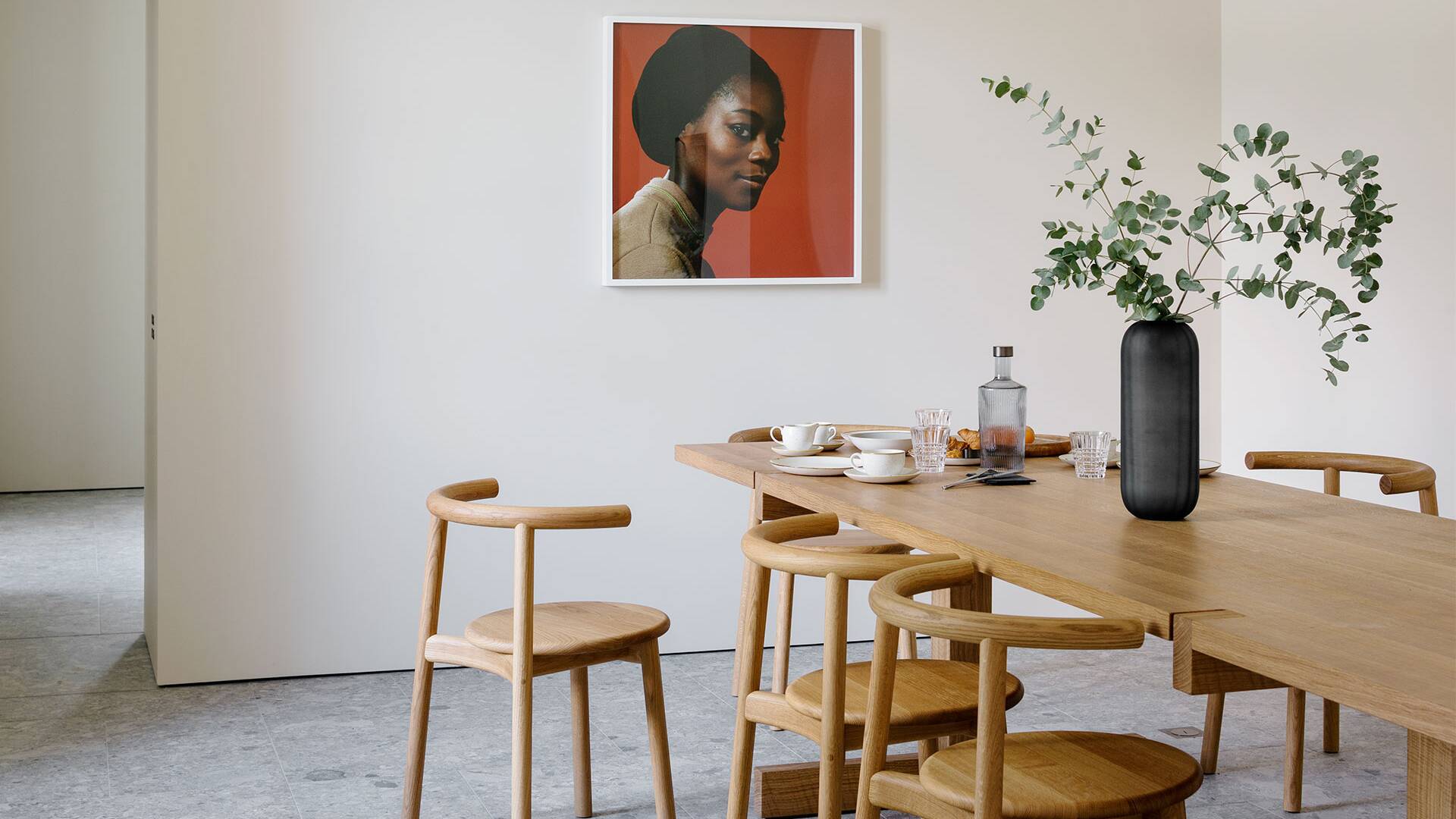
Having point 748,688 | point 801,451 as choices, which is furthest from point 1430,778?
point 801,451

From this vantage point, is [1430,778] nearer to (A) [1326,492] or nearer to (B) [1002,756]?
(B) [1002,756]

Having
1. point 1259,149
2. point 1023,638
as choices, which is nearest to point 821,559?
point 1023,638

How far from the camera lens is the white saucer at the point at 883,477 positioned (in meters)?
2.63

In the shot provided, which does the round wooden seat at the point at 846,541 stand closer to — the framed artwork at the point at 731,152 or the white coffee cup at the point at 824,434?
the white coffee cup at the point at 824,434

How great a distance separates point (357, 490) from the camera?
4.04 m

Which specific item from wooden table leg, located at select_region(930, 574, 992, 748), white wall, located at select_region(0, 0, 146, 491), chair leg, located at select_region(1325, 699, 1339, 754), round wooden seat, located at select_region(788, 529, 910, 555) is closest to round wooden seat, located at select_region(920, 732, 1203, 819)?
wooden table leg, located at select_region(930, 574, 992, 748)

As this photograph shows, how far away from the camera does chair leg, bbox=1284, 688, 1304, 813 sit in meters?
2.90

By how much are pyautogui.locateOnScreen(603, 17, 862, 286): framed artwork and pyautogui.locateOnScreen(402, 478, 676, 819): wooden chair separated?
1.56 m


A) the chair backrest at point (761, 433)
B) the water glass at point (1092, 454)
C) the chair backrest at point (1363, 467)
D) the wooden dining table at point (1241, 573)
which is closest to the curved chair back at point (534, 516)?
the wooden dining table at point (1241, 573)

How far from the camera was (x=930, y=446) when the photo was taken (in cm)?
284

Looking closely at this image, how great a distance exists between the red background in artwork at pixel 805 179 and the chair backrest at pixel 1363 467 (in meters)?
1.54

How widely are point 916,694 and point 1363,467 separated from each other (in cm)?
159

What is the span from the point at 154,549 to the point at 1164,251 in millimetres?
3385

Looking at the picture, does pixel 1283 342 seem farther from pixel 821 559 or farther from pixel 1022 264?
pixel 821 559
